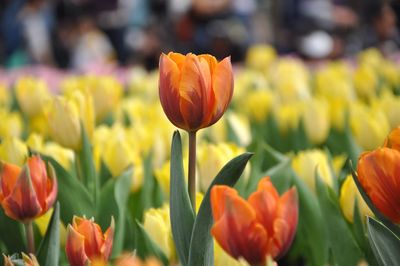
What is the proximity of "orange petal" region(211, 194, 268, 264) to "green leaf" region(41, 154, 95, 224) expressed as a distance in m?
0.61

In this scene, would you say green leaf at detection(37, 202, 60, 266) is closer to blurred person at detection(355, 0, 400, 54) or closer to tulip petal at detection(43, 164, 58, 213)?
tulip petal at detection(43, 164, 58, 213)

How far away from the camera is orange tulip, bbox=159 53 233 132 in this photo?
1.14 metres

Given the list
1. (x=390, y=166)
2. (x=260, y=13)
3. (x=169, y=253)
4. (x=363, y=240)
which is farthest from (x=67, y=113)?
(x=260, y=13)

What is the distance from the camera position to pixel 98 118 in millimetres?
2576

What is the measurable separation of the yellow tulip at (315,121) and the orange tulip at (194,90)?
1.19 m

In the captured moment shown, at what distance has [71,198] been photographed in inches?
61.5

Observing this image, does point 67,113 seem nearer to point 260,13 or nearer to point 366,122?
point 366,122

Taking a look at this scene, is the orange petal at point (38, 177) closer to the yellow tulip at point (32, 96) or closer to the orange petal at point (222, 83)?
the orange petal at point (222, 83)

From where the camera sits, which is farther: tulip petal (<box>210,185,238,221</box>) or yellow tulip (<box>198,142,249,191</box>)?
yellow tulip (<box>198,142,249,191</box>)

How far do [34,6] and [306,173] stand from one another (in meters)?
7.04

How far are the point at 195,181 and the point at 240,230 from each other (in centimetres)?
25

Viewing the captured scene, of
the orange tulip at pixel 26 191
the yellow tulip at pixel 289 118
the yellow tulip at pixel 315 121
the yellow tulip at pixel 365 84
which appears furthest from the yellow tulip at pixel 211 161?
the yellow tulip at pixel 365 84

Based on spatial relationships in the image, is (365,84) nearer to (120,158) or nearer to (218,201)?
(120,158)

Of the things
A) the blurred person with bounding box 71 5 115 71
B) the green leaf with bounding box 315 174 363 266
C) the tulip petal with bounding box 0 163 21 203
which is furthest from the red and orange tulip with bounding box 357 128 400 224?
the blurred person with bounding box 71 5 115 71
